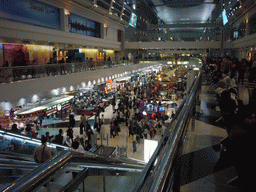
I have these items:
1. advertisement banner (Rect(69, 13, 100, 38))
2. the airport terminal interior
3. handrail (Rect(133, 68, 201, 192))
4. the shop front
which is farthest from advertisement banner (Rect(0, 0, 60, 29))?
handrail (Rect(133, 68, 201, 192))

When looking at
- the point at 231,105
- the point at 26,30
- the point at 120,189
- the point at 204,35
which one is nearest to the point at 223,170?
the point at 231,105

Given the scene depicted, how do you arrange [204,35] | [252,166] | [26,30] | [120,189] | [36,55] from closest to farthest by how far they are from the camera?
[252,166]
[120,189]
[26,30]
[36,55]
[204,35]

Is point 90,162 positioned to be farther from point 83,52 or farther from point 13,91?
point 83,52

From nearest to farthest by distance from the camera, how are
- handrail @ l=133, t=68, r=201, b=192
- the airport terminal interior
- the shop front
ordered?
handrail @ l=133, t=68, r=201, b=192, the airport terminal interior, the shop front

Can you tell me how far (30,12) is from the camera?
17.1 metres

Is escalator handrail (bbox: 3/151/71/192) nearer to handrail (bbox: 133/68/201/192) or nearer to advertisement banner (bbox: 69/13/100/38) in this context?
handrail (bbox: 133/68/201/192)

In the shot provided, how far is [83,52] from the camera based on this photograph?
2920cm

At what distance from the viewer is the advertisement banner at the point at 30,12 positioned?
14895 mm

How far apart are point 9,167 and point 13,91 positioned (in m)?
7.15

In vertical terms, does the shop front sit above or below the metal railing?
below

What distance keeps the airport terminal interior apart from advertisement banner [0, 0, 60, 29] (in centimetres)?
8

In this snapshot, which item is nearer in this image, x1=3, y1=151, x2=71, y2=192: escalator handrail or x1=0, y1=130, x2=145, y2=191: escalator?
x1=3, y1=151, x2=71, y2=192: escalator handrail

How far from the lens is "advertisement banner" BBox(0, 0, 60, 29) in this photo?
14.9 meters

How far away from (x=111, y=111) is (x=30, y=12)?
10.0 meters
